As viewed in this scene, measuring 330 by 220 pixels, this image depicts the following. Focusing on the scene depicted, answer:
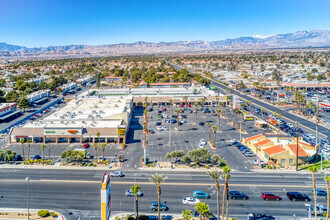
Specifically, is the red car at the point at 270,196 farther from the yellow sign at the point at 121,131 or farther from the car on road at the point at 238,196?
the yellow sign at the point at 121,131

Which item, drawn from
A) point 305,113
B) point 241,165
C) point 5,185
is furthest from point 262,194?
point 305,113

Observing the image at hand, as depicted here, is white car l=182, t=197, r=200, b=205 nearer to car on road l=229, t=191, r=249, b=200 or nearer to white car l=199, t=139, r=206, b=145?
car on road l=229, t=191, r=249, b=200

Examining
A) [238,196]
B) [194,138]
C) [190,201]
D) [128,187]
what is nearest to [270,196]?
[238,196]

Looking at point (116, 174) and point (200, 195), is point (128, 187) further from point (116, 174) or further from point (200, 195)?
point (200, 195)

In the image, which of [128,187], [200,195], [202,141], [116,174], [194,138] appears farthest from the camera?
[194,138]

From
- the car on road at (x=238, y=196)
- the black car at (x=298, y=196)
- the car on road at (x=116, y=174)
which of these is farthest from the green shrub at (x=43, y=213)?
Answer: the black car at (x=298, y=196)
